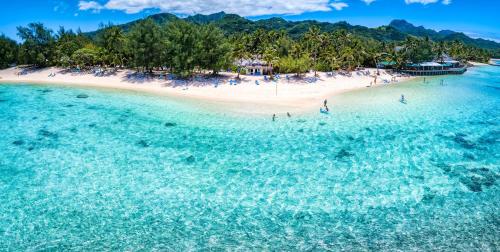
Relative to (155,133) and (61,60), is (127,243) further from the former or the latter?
(61,60)

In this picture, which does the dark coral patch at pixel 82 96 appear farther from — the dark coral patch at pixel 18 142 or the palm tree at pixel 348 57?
the palm tree at pixel 348 57

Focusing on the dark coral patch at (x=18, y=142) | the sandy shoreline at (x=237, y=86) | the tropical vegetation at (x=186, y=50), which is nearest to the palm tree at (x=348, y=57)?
the tropical vegetation at (x=186, y=50)

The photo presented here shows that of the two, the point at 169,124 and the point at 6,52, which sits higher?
the point at 6,52

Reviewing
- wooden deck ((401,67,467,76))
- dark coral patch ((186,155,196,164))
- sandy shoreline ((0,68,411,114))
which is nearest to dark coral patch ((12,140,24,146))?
dark coral patch ((186,155,196,164))

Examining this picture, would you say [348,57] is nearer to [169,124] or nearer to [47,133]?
[169,124]

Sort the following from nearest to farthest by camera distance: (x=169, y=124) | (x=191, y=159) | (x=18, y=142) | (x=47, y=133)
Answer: (x=191, y=159)
(x=18, y=142)
(x=47, y=133)
(x=169, y=124)

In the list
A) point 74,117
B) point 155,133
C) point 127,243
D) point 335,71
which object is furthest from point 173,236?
point 335,71

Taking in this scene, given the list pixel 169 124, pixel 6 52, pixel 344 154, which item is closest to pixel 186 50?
pixel 169 124

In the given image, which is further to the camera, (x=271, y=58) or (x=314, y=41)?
(x=314, y=41)
